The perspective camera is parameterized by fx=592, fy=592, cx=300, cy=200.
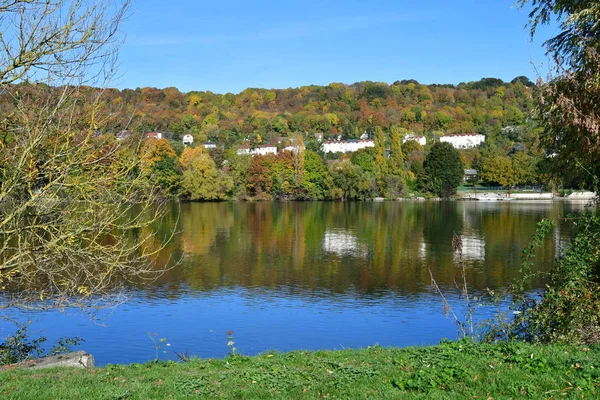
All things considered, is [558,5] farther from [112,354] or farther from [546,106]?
[112,354]

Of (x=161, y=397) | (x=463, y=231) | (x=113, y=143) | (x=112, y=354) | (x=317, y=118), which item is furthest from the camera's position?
(x=317, y=118)

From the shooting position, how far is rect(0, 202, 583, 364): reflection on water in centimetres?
1380

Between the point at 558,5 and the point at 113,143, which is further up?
the point at 558,5

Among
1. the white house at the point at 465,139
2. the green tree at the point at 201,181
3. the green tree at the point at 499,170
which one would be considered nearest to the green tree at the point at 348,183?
the green tree at the point at 201,181

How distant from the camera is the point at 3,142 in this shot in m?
8.59

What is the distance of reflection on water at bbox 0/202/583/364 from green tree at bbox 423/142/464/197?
40.0 metres

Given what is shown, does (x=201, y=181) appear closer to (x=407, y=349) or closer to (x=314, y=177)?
(x=314, y=177)

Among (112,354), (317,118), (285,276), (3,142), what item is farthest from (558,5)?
(317,118)

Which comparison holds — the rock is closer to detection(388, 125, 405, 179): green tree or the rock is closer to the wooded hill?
detection(388, 125, 405, 179): green tree

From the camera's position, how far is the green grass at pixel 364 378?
19.6 ft

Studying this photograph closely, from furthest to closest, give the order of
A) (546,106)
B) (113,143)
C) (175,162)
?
1. (175,162)
2. (546,106)
3. (113,143)

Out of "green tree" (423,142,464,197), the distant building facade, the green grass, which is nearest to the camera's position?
the green grass

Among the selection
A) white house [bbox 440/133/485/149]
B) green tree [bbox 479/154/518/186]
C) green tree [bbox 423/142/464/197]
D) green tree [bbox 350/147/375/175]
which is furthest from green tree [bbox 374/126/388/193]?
white house [bbox 440/133/485/149]

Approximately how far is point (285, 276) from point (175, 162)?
168 ft
